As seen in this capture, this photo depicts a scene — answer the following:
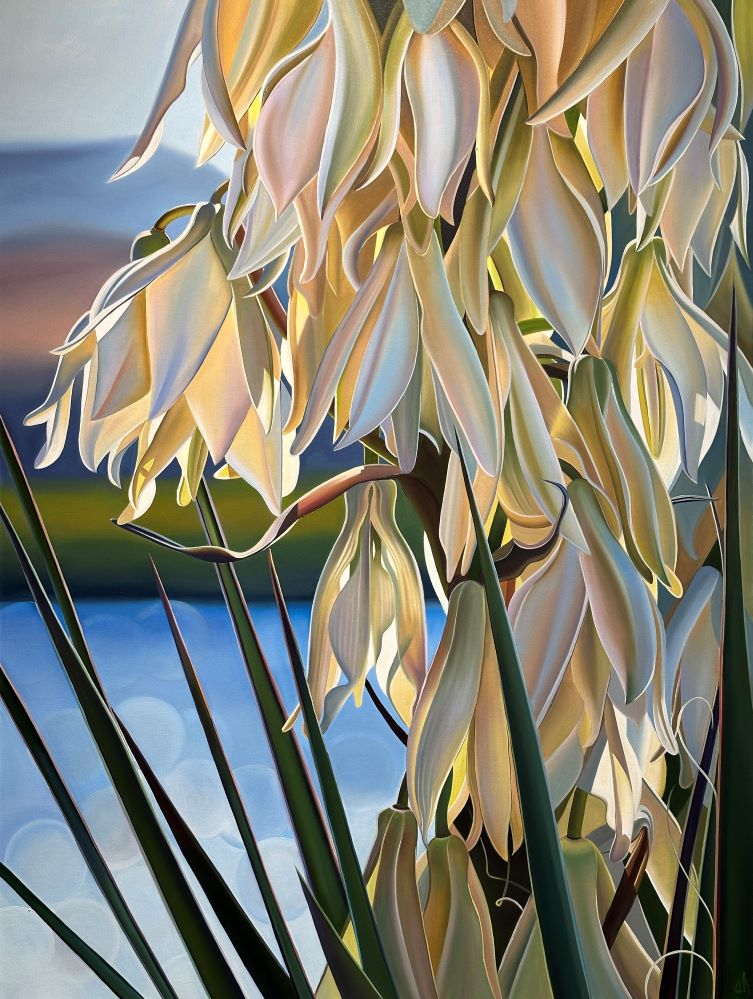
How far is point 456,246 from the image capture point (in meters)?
0.61

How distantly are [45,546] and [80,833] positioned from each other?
0.74 ft

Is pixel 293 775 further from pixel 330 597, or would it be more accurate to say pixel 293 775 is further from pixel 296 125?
pixel 296 125

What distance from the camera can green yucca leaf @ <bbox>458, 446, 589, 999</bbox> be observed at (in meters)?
0.54

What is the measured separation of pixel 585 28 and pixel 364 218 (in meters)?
0.20

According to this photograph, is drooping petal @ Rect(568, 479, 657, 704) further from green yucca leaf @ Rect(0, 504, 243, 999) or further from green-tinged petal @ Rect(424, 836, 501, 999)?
green yucca leaf @ Rect(0, 504, 243, 999)

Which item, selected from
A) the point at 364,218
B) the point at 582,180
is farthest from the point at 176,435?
the point at 582,180

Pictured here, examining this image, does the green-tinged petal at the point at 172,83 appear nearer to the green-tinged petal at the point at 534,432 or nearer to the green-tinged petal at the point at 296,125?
the green-tinged petal at the point at 296,125

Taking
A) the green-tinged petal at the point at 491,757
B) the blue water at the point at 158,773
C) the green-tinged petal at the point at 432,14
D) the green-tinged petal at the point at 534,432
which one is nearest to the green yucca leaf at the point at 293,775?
the blue water at the point at 158,773

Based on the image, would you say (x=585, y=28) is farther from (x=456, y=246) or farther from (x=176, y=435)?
(x=176, y=435)

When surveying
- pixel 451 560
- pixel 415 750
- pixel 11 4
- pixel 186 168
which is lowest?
pixel 415 750

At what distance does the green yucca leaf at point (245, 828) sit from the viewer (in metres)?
0.68

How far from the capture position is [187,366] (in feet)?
2.05

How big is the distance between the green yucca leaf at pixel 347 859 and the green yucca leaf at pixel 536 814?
13 centimetres

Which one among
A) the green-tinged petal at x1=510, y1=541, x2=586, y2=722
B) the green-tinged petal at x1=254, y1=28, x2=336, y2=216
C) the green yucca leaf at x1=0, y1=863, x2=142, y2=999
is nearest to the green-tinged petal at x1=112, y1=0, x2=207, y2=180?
the green-tinged petal at x1=254, y1=28, x2=336, y2=216
